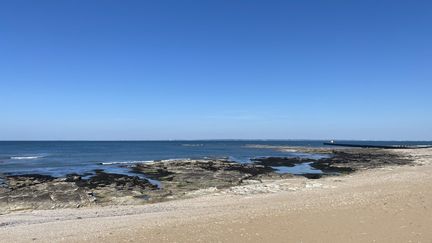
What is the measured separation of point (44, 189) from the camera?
1041 inches

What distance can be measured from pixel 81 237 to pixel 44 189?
16.2m

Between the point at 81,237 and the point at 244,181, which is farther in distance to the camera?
the point at 244,181

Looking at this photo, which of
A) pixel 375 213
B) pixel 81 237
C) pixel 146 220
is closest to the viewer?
pixel 81 237

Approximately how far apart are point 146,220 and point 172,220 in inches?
46.5

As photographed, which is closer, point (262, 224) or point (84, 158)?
point (262, 224)

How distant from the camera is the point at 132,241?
11328 millimetres

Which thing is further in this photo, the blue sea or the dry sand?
the blue sea

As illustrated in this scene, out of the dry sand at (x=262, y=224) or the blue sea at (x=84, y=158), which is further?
the blue sea at (x=84, y=158)

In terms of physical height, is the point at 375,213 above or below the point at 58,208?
above

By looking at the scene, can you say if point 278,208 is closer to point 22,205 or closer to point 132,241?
point 132,241

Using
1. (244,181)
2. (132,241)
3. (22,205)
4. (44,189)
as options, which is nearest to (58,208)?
(22,205)

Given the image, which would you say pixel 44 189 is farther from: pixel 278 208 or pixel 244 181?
pixel 278 208

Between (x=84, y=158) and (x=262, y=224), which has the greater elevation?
(x=262, y=224)

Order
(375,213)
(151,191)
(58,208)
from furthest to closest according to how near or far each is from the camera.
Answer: (151,191)
(58,208)
(375,213)
